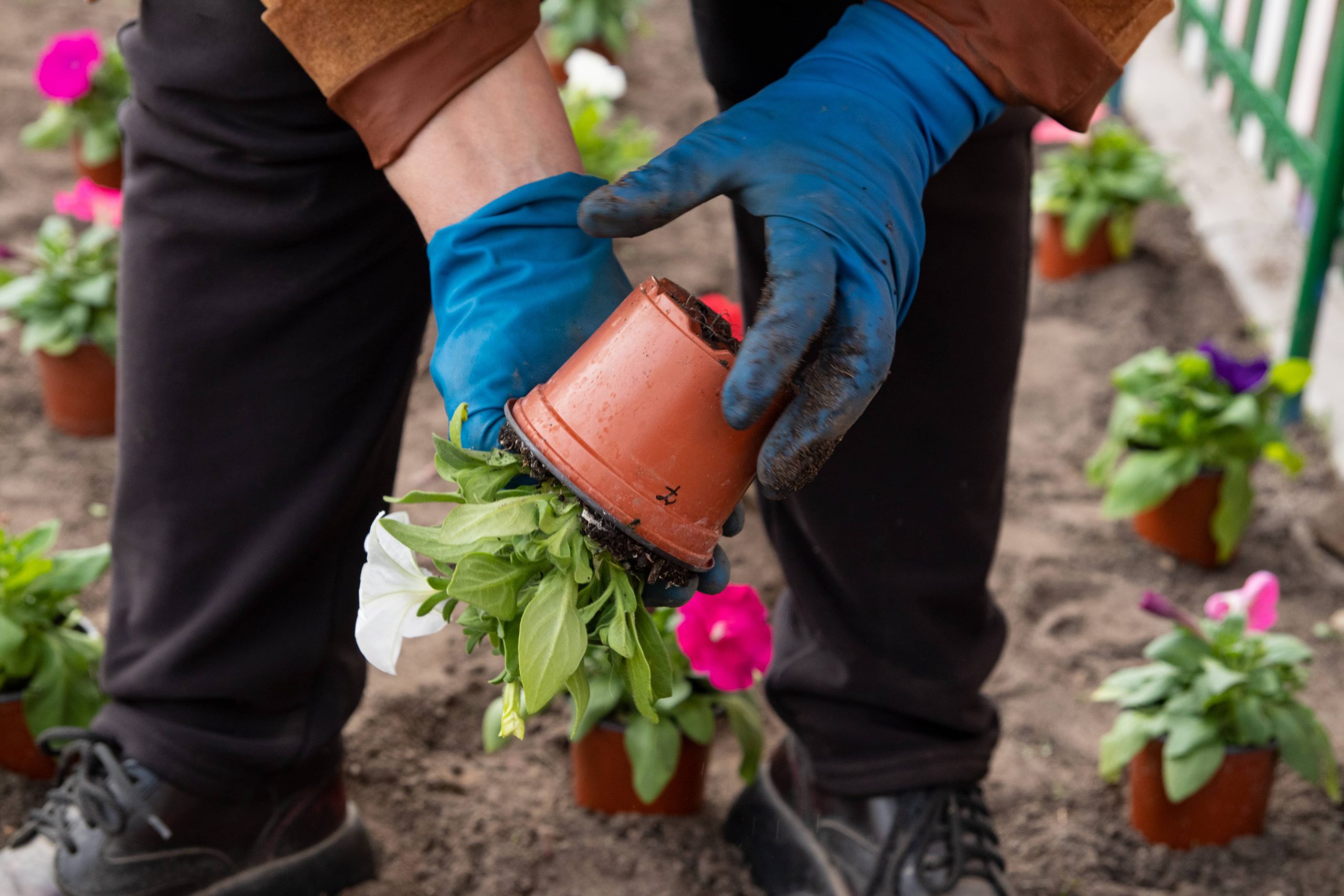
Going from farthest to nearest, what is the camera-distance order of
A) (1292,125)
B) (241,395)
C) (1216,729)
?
1. (1292,125)
2. (1216,729)
3. (241,395)

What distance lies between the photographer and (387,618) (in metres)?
1.13

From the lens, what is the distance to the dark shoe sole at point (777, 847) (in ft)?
5.68

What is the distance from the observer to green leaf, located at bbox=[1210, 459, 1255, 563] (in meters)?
2.50

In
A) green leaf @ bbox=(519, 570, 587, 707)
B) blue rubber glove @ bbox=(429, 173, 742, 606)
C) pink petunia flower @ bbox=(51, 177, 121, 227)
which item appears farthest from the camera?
pink petunia flower @ bbox=(51, 177, 121, 227)

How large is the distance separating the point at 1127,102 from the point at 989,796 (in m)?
3.44

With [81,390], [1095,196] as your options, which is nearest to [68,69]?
[81,390]

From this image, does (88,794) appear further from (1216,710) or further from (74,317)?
(1216,710)

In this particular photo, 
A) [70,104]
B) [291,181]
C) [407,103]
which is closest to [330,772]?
[291,181]

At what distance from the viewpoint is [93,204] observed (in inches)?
117

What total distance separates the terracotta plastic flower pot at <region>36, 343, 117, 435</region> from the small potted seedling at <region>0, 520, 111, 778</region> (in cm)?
92

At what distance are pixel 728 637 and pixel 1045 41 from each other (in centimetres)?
88

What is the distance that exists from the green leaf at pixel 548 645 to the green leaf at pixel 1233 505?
1.86 meters

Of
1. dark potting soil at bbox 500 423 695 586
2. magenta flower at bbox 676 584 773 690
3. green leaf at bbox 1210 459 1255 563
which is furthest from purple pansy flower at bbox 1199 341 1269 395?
dark potting soil at bbox 500 423 695 586

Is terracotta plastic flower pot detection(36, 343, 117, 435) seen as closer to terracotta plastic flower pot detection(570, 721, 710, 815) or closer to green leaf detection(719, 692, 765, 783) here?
terracotta plastic flower pot detection(570, 721, 710, 815)
